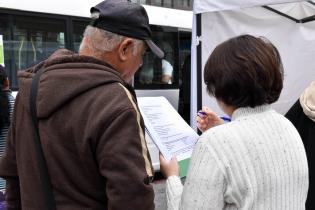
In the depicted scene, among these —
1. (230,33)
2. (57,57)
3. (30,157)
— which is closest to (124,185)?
(30,157)

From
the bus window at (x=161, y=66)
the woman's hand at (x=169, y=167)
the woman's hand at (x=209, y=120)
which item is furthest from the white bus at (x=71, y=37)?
the woman's hand at (x=169, y=167)

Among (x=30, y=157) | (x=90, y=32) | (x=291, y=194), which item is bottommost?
(x=291, y=194)

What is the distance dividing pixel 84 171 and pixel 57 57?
0.38 m

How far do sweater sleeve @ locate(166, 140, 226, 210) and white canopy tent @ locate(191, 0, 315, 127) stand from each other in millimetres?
2610

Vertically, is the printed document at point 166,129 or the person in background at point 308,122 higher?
the printed document at point 166,129

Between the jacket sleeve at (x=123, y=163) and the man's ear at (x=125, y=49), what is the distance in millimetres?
246

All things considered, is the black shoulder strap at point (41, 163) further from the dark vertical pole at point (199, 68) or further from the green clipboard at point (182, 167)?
the dark vertical pole at point (199, 68)

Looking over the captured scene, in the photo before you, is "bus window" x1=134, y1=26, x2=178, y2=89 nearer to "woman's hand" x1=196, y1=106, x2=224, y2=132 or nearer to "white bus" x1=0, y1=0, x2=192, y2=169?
"white bus" x1=0, y1=0, x2=192, y2=169

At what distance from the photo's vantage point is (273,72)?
1.45m

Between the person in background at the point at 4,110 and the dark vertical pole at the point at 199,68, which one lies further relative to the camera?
the dark vertical pole at the point at 199,68

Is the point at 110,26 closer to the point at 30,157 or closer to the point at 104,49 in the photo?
the point at 104,49

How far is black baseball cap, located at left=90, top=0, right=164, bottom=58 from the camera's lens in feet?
4.95

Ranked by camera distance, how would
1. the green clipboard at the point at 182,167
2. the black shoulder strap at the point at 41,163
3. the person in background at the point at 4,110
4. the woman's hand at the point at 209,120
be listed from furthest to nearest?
the person in background at the point at 4,110
the woman's hand at the point at 209,120
the green clipboard at the point at 182,167
the black shoulder strap at the point at 41,163

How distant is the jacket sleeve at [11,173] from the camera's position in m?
1.66
